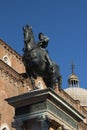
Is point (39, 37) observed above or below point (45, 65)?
above

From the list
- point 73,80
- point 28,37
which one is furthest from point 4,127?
point 73,80

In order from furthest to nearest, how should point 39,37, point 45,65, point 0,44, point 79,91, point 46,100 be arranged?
point 79,91
point 0,44
point 39,37
point 45,65
point 46,100

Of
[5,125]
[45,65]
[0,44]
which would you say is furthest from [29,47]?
[0,44]

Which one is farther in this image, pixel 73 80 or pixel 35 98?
pixel 73 80

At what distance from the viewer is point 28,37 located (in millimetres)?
11930

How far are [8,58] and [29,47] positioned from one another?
21056 millimetres

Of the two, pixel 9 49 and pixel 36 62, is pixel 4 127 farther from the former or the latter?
pixel 36 62

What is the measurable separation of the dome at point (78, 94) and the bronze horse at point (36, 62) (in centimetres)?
5034

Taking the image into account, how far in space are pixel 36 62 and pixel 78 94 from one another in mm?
51871

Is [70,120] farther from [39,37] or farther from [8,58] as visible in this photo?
[8,58]

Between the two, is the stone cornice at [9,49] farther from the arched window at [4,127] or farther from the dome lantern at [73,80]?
the dome lantern at [73,80]

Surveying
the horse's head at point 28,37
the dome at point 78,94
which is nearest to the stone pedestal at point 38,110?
the horse's head at point 28,37

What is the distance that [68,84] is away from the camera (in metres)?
67.6

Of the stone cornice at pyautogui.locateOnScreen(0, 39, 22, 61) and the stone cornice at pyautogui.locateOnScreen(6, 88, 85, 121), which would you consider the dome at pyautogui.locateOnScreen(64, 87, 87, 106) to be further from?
the stone cornice at pyautogui.locateOnScreen(6, 88, 85, 121)
